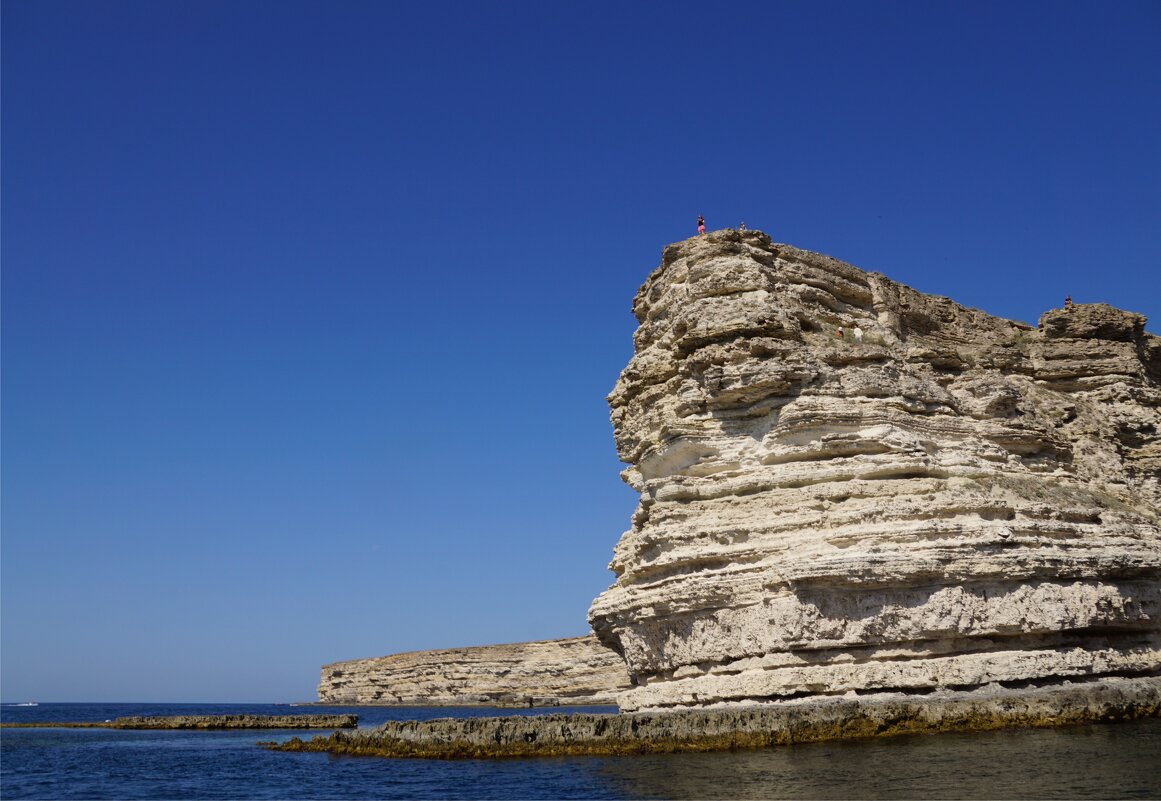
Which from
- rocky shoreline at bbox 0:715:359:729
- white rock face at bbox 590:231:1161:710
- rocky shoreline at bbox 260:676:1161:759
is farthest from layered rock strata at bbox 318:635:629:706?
rocky shoreline at bbox 260:676:1161:759

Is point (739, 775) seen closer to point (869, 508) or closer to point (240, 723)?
point (869, 508)

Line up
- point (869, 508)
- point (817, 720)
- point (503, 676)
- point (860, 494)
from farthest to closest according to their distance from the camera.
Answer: point (503, 676), point (860, 494), point (869, 508), point (817, 720)

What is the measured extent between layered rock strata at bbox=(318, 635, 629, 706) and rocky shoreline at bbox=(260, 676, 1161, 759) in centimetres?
4837

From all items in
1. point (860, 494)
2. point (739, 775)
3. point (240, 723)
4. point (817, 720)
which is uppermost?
point (860, 494)

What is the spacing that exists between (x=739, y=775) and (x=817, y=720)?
476 cm

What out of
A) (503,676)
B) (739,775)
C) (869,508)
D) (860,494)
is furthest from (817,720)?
(503,676)

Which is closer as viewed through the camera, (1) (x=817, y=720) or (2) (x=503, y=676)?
(1) (x=817, y=720)

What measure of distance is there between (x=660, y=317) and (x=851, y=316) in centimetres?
655

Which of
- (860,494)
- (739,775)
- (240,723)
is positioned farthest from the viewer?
(240,723)

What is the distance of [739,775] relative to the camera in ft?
60.4

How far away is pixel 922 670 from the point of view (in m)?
24.5

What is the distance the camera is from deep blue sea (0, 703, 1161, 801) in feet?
52.2

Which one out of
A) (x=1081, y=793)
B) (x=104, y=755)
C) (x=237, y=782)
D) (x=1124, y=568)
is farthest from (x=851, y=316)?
(x=104, y=755)

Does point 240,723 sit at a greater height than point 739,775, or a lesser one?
lesser
